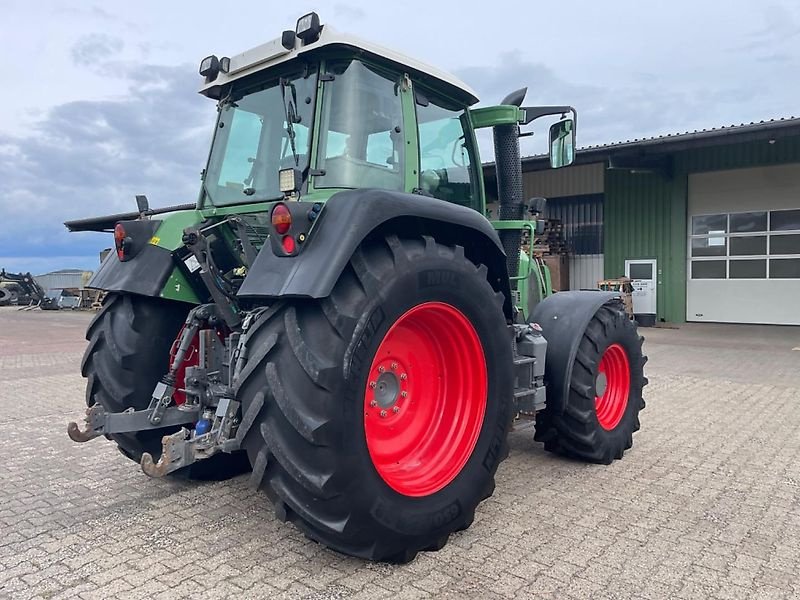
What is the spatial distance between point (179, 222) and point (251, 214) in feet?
1.84

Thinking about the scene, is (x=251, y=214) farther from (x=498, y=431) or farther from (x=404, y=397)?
(x=498, y=431)

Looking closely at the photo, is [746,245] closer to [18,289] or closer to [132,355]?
[132,355]

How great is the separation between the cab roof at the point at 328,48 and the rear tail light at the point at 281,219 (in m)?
1.02

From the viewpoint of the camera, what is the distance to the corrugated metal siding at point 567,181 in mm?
17328

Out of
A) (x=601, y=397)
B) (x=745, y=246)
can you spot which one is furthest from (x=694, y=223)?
(x=601, y=397)

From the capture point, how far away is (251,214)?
142 inches

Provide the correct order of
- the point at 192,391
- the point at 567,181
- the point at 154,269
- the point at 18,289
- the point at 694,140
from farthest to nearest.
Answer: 1. the point at 18,289
2. the point at 567,181
3. the point at 694,140
4. the point at 154,269
5. the point at 192,391

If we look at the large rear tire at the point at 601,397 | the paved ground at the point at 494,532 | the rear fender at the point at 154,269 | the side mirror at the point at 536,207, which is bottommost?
the paved ground at the point at 494,532

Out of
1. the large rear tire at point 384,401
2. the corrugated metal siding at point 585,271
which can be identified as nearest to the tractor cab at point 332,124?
the large rear tire at point 384,401

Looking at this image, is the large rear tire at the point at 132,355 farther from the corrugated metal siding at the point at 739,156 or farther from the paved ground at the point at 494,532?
the corrugated metal siding at the point at 739,156

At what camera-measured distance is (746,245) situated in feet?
50.6

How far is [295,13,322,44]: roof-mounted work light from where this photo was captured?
3213 mm

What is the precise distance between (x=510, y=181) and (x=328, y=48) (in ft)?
5.60

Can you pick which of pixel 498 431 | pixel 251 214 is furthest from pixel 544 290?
pixel 251 214
